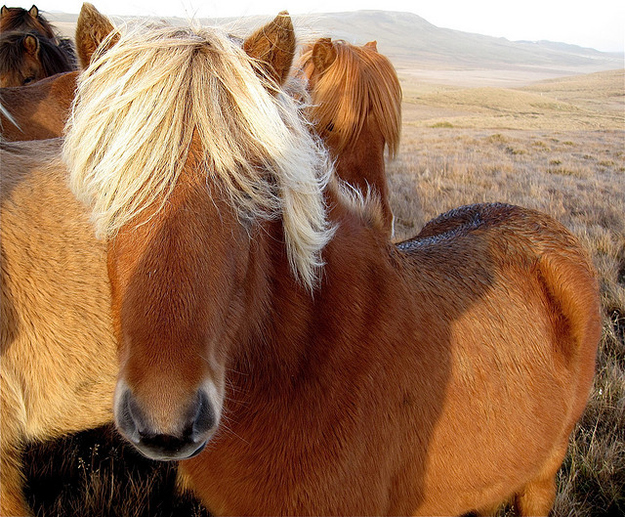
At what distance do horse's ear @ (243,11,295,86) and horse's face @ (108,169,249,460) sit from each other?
530 millimetres

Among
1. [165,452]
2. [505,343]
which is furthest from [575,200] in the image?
[165,452]

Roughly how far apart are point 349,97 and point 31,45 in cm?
452

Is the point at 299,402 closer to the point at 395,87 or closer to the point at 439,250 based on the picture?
the point at 439,250

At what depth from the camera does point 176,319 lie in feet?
3.53

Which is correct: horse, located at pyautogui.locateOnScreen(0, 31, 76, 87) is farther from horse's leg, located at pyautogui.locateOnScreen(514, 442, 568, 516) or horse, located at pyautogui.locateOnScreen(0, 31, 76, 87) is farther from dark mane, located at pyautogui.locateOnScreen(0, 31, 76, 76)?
horse's leg, located at pyautogui.locateOnScreen(514, 442, 568, 516)

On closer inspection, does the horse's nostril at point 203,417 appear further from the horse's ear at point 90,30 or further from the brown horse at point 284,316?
the horse's ear at point 90,30

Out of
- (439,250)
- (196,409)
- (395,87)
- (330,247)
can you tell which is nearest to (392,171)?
(395,87)

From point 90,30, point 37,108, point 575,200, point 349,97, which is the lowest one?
point 575,200

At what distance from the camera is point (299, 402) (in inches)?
59.2

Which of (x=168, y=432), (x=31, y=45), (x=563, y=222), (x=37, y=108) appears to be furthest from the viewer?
(x=563, y=222)

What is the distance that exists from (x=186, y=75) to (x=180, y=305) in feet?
2.31

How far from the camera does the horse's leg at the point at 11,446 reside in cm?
186

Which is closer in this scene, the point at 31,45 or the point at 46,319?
the point at 46,319

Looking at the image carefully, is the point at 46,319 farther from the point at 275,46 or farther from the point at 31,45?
the point at 31,45
